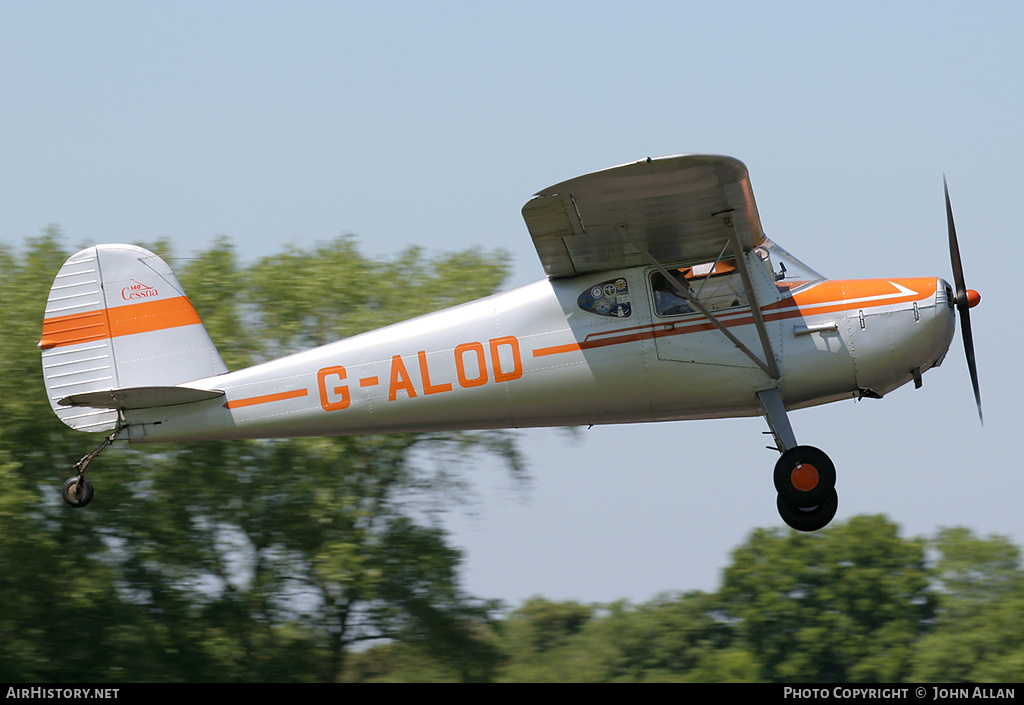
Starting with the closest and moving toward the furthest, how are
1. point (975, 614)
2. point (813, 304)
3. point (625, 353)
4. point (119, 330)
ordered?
point (813, 304), point (625, 353), point (119, 330), point (975, 614)

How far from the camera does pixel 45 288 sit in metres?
21.5

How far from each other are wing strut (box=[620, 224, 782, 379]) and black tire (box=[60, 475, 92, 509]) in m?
4.99

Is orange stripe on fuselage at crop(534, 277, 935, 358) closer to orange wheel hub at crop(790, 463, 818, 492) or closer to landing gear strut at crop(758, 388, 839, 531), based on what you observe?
landing gear strut at crop(758, 388, 839, 531)

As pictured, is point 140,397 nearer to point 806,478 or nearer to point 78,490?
point 78,490

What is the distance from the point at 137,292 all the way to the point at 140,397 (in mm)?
1563

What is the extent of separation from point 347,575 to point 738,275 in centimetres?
1197

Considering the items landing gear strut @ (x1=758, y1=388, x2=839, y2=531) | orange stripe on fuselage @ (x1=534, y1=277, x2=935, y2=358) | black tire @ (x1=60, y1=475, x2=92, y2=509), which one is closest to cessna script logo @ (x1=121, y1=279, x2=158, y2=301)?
black tire @ (x1=60, y1=475, x2=92, y2=509)

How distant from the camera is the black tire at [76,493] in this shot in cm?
971

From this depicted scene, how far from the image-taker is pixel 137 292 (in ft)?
34.4

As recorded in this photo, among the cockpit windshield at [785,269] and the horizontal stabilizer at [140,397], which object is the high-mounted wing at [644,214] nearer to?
the cockpit windshield at [785,269]

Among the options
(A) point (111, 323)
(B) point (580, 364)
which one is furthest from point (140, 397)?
(B) point (580, 364)

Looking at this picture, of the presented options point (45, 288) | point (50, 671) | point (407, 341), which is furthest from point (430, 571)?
point (407, 341)

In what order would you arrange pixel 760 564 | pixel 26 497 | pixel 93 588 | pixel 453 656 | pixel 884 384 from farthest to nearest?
pixel 760 564 → pixel 453 656 → pixel 93 588 → pixel 26 497 → pixel 884 384

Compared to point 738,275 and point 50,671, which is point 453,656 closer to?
point 50,671
